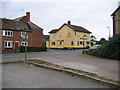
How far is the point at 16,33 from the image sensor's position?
2969 centimetres

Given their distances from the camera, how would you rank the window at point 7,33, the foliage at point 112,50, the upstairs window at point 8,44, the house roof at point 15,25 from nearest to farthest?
the foliage at point 112,50, the window at point 7,33, the upstairs window at point 8,44, the house roof at point 15,25

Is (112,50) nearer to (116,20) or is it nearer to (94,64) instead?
(94,64)

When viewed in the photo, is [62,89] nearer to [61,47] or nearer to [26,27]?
[26,27]

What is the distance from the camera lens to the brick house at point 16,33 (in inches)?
1088

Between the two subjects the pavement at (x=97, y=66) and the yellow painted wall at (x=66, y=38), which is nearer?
the pavement at (x=97, y=66)

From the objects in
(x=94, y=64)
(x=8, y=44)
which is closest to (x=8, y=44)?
(x=8, y=44)

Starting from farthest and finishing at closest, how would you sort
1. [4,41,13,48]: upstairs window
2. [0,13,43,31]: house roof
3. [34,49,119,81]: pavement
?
[0,13,43,31]: house roof, [4,41,13,48]: upstairs window, [34,49,119,81]: pavement

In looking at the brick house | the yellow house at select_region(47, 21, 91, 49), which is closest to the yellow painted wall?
the yellow house at select_region(47, 21, 91, 49)

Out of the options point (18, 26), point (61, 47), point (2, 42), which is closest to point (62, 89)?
point (2, 42)

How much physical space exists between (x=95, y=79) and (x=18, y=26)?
29206 millimetres

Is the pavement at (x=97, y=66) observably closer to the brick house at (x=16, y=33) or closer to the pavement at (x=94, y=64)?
the pavement at (x=94, y=64)

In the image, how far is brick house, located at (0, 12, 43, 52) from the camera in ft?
90.7

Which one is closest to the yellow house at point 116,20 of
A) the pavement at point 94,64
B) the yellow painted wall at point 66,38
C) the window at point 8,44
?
the pavement at point 94,64

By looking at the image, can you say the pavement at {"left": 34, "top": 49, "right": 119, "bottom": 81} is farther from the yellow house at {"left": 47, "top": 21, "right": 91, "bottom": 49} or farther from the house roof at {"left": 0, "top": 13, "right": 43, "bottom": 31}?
the yellow house at {"left": 47, "top": 21, "right": 91, "bottom": 49}
